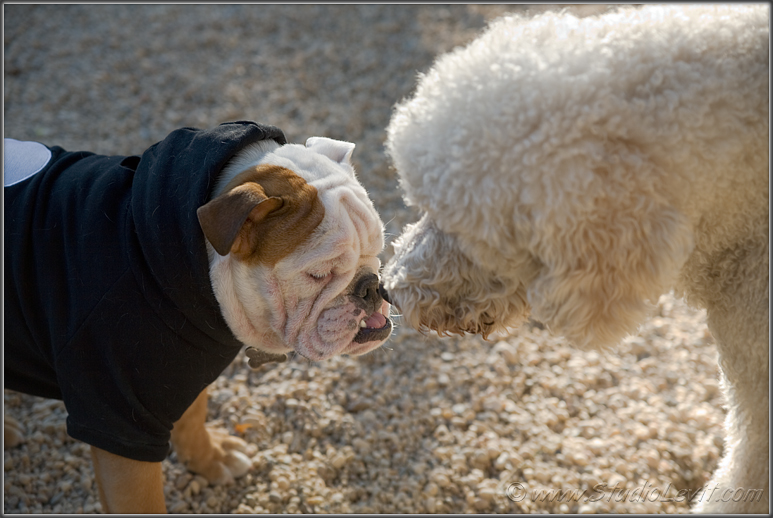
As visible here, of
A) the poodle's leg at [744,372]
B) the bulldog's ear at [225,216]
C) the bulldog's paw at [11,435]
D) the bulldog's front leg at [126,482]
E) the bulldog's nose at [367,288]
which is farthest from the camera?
the bulldog's paw at [11,435]

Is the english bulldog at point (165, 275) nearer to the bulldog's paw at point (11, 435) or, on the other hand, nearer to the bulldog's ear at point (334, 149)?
the bulldog's ear at point (334, 149)

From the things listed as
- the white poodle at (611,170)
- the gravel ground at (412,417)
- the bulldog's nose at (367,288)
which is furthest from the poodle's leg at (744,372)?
the bulldog's nose at (367,288)

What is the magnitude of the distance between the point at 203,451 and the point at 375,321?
3.41ft

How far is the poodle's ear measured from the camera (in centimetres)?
136

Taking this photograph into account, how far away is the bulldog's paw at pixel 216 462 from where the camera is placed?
2.57 metres

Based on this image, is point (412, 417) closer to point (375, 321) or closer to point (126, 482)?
point (375, 321)

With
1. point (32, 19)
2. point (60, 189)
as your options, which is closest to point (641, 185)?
point (60, 189)

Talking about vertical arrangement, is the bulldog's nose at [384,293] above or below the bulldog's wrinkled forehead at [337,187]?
below

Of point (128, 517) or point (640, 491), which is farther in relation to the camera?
point (640, 491)

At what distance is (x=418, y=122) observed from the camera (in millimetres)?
1592

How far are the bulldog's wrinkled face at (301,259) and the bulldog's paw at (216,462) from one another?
2.38 feet

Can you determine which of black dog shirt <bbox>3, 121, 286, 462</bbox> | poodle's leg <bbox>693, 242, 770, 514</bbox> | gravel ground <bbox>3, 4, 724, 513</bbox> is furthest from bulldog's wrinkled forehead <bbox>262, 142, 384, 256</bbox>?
poodle's leg <bbox>693, 242, 770, 514</bbox>

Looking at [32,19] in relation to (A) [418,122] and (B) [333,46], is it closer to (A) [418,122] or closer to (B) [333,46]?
(B) [333,46]

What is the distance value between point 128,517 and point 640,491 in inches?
80.7
